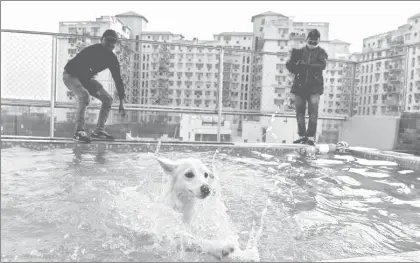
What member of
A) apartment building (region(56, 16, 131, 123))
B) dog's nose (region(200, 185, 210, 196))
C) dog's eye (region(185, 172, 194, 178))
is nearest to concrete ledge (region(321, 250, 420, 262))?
dog's nose (region(200, 185, 210, 196))

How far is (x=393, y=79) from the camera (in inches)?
334

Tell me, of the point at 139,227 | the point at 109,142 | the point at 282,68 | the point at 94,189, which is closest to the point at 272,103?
the point at 282,68

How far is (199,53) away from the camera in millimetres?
8984

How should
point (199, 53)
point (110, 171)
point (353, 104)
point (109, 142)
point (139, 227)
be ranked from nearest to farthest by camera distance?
point (139, 227) → point (110, 171) → point (109, 142) → point (199, 53) → point (353, 104)

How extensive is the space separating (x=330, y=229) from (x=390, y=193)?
1.78 meters

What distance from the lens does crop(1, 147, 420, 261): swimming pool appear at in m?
2.22

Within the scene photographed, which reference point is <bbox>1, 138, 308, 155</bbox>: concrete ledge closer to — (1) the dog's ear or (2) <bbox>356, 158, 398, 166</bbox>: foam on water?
(2) <bbox>356, 158, 398, 166</bbox>: foam on water

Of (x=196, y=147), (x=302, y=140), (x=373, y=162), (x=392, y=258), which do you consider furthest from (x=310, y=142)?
(x=392, y=258)

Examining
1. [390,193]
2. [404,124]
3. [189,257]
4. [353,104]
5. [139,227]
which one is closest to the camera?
[189,257]

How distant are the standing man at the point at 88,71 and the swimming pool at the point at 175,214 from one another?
987mm

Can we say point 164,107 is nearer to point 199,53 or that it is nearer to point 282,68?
point 199,53

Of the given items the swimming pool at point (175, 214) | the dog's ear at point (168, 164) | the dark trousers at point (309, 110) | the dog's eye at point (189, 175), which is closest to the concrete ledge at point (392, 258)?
the swimming pool at point (175, 214)

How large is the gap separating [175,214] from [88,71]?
3901 millimetres

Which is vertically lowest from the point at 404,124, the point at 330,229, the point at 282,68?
the point at 330,229
